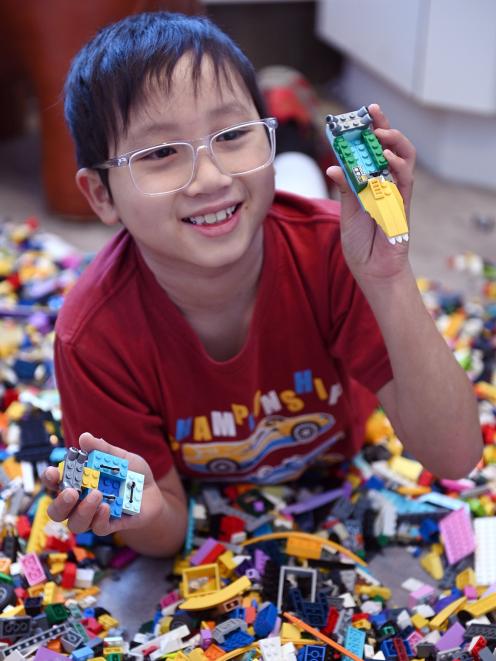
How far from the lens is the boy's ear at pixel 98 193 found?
1.00 metres

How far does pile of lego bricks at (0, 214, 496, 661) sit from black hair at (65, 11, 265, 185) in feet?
1.60

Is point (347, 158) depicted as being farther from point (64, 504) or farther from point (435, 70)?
point (435, 70)

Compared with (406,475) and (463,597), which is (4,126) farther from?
(463,597)

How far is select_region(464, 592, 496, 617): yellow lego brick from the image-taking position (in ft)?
3.22

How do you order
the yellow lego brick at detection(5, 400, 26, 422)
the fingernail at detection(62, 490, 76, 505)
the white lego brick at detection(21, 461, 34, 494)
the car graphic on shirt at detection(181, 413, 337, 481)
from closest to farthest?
the fingernail at detection(62, 490, 76, 505), the car graphic on shirt at detection(181, 413, 337, 481), the white lego brick at detection(21, 461, 34, 494), the yellow lego brick at detection(5, 400, 26, 422)

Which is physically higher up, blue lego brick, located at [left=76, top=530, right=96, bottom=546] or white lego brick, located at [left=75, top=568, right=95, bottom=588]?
blue lego brick, located at [left=76, top=530, right=96, bottom=546]

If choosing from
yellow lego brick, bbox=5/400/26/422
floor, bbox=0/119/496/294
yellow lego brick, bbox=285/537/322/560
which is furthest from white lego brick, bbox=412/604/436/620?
floor, bbox=0/119/496/294

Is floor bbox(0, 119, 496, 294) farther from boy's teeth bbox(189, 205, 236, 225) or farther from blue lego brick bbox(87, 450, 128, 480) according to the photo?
blue lego brick bbox(87, 450, 128, 480)

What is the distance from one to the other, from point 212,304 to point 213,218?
0.14m

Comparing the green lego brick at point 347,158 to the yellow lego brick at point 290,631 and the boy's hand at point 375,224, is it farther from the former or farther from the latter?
the yellow lego brick at point 290,631

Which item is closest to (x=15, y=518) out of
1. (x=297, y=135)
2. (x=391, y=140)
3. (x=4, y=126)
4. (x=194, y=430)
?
(x=194, y=430)

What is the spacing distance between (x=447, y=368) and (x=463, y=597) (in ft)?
0.95

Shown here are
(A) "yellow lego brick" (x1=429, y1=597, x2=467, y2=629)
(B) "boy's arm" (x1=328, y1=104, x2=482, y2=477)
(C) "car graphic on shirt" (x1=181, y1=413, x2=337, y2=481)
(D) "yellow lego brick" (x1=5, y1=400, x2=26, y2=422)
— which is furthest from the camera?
(D) "yellow lego brick" (x1=5, y1=400, x2=26, y2=422)

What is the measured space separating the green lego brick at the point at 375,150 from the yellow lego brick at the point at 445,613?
0.53 metres
